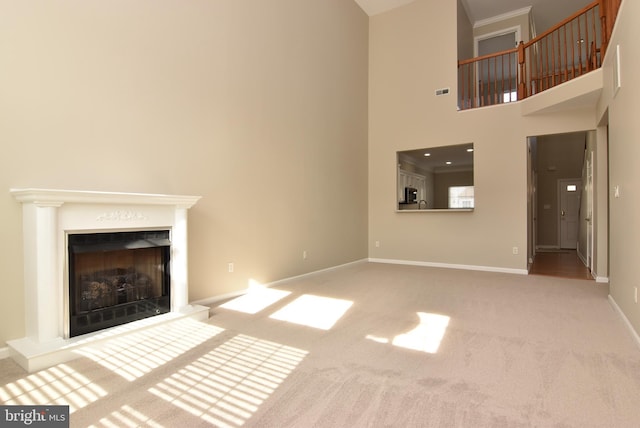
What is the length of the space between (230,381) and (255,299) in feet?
6.11

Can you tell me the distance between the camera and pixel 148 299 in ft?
9.49

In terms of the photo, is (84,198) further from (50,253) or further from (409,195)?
(409,195)

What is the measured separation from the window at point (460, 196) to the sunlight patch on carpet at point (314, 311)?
8.89 meters

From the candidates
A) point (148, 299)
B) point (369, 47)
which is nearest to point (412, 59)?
point (369, 47)

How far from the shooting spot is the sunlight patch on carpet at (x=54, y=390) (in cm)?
171

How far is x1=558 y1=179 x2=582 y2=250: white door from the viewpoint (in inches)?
383

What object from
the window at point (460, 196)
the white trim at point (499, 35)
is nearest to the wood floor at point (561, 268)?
the window at point (460, 196)

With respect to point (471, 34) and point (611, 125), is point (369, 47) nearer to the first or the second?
point (471, 34)

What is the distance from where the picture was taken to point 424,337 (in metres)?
2.64

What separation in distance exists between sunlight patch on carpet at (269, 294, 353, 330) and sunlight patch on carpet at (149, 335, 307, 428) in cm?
59

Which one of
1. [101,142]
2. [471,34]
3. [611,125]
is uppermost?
[471,34]

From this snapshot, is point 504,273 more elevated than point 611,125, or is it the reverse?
point 611,125

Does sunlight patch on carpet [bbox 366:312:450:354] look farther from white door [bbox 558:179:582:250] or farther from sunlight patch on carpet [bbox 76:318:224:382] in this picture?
white door [bbox 558:179:582:250]

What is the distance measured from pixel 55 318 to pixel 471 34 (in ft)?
27.8
